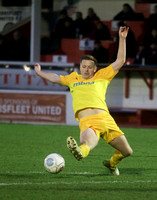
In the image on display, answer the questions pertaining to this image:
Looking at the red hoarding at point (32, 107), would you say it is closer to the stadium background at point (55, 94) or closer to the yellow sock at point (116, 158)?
the stadium background at point (55, 94)

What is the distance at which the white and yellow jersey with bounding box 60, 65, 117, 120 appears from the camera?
318 inches

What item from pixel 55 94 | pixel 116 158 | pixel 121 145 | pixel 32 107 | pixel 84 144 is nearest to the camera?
pixel 84 144

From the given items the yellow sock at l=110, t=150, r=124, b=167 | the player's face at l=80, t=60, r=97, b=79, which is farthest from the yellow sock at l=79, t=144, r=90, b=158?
the player's face at l=80, t=60, r=97, b=79

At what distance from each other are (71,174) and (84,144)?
876 mm

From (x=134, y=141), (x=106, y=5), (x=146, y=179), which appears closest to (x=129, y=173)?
(x=146, y=179)

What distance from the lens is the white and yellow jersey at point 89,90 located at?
809 cm

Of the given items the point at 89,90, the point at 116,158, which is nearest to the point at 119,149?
the point at 116,158

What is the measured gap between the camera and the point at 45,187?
282 inches

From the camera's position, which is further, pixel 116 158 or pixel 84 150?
pixel 116 158

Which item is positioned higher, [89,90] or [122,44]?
[122,44]

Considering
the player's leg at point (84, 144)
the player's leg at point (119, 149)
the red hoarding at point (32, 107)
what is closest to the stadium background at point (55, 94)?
the red hoarding at point (32, 107)

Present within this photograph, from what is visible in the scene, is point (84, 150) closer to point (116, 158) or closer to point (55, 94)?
point (116, 158)

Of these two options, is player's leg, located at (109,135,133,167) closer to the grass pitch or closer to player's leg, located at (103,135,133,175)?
player's leg, located at (103,135,133,175)

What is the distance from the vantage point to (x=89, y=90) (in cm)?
815
